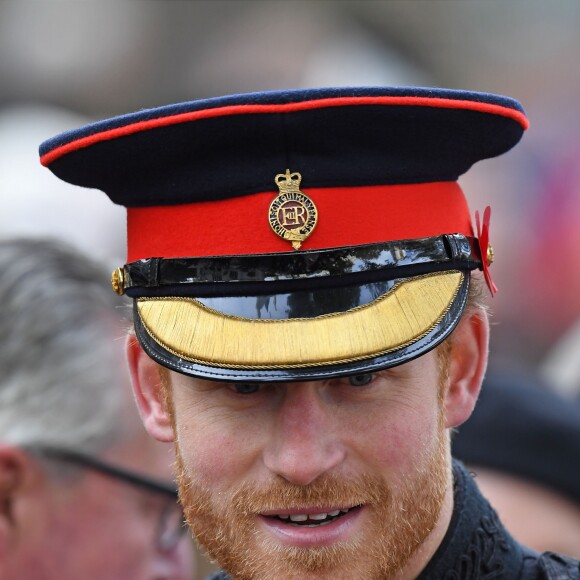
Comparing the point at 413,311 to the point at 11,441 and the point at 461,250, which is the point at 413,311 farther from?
the point at 11,441

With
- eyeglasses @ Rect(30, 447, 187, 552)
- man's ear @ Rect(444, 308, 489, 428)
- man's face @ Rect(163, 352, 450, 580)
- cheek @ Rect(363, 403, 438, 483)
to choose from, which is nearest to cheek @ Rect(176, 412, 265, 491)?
man's face @ Rect(163, 352, 450, 580)

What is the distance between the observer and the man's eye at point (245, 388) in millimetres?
2725

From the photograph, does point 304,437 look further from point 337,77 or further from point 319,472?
point 337,77

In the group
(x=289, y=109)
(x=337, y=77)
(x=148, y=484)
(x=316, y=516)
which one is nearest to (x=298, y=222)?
(x=289, y=109)

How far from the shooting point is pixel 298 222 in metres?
2.71

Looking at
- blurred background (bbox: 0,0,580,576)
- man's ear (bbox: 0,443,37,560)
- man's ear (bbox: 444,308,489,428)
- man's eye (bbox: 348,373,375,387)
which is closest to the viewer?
man's eye (bbox: 348,373,375,387)

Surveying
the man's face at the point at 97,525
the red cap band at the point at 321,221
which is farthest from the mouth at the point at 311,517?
the man's face at the point at 97,525

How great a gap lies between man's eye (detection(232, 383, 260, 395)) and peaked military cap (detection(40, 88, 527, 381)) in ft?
0.43

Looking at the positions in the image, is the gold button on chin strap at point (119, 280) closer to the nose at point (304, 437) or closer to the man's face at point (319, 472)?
the man's face at point (319, 472)

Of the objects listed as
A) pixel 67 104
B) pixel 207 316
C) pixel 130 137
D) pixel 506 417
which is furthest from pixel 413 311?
pixel 67 104

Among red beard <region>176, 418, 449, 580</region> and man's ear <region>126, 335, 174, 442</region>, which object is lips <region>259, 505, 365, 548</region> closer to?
red beard <region>176, 418, 449, 580</region>

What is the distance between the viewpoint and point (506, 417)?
4.76 metres

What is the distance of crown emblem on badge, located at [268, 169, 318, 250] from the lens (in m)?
2.70

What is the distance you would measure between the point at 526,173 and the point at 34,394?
207 inches
